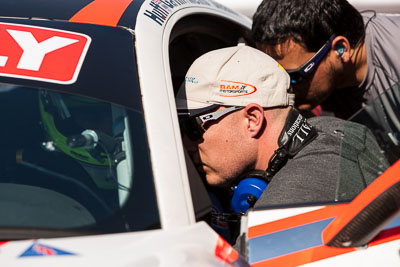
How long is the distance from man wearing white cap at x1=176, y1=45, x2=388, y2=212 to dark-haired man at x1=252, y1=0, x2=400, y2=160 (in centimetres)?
78

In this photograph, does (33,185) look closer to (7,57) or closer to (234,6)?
(7,57)

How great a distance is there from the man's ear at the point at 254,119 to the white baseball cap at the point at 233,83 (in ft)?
0.09

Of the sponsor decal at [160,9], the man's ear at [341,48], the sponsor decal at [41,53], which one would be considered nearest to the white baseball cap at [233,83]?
the sponsor decal at [160,9]

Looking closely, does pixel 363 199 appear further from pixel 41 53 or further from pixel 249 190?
pixel 41 53

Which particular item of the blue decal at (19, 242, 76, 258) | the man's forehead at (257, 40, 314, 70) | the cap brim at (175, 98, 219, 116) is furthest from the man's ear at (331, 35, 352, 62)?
the blue decal at (19, 242, 76, 258)

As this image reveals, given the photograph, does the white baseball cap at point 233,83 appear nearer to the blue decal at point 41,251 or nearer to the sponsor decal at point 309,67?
the sponsor decal at point 309,67

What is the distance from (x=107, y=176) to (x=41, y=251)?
275 millimetres

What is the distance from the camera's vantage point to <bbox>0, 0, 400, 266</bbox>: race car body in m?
1.16

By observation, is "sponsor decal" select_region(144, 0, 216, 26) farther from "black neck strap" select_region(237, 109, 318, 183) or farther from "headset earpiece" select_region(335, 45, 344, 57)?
"headset earpiece" select_region(335, 45, 344, 57)

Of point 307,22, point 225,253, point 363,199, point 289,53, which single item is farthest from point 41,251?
point 307,22

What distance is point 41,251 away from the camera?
3.58 ft

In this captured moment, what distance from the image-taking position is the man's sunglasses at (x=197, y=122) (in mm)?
1987

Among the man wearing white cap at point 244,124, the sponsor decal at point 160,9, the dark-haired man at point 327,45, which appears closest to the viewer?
the sponsor decal at point 160,9

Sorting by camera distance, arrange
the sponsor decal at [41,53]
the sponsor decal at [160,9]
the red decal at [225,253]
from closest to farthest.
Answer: the red decal at [225,253]
the sponsor decal at [41,53]
the sponsor decal at [160,9]
